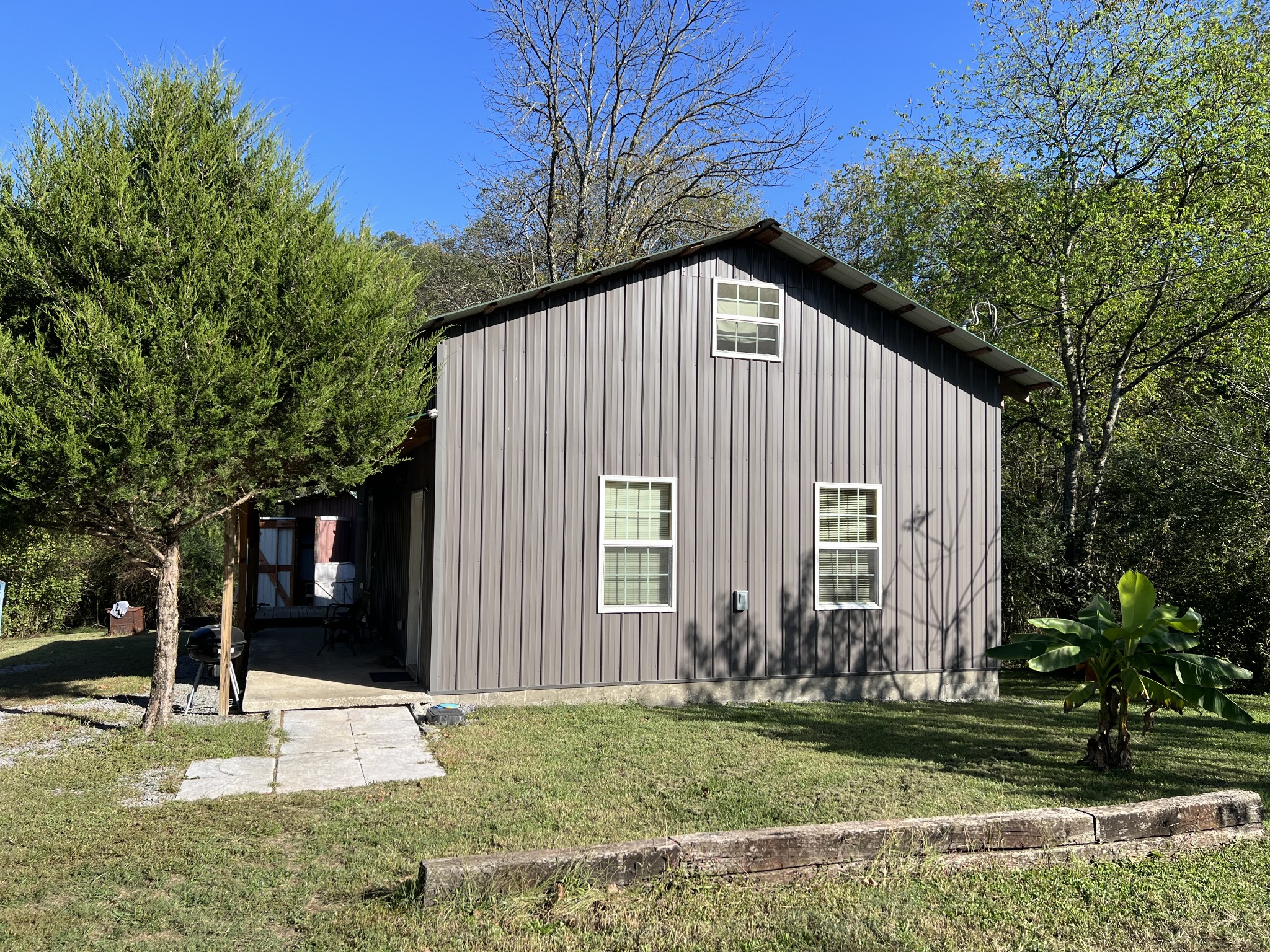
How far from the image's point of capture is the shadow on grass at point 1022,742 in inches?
270

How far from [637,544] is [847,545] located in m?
2.55

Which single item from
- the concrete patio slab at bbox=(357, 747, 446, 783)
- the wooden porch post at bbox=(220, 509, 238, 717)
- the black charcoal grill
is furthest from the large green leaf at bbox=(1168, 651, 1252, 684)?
the black charcoal grill

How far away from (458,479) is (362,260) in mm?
2307

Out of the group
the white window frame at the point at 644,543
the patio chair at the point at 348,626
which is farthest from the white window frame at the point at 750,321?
the patio chair at the point at 348,626

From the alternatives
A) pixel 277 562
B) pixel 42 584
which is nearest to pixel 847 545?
pixel 277 562

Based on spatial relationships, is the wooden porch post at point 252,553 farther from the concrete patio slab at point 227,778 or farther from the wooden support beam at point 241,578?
the concrete patio slab at point 227,778

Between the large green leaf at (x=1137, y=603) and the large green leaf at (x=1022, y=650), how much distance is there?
59 cm

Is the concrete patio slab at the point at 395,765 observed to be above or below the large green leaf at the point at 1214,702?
below

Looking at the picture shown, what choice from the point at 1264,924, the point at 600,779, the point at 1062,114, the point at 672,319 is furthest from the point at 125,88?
the point at 1062,114

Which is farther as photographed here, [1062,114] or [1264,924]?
[1062,114]

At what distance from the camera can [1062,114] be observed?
14.9 metres

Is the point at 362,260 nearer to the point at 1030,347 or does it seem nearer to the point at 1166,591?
the point at 1166,591

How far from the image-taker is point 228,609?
8211 millimetres

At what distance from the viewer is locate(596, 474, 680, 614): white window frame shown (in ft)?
30.6
